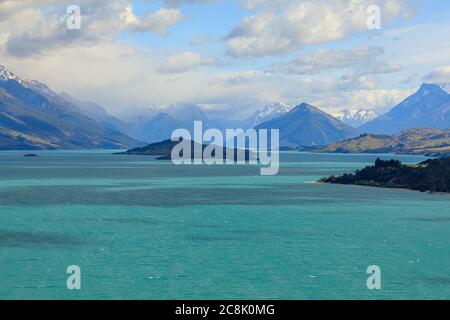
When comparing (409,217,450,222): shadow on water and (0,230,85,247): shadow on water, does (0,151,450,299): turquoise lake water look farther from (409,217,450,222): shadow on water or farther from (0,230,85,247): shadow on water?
(409,217,450,222): shadow on water

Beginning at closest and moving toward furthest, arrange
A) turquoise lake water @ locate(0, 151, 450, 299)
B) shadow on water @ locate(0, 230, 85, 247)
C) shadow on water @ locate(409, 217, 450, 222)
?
turquoise lake water @ locate(0, 151, 450, 299), shadow on water @ locate(0, 230, 85, 247), shadow on water @ locate(409, 217, 450, 222)

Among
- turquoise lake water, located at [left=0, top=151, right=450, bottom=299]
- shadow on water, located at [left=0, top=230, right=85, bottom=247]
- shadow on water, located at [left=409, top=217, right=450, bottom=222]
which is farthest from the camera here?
shadow on water, located at [left=409, top=217, right=450, bottom=222]

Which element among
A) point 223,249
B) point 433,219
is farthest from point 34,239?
point 433,219

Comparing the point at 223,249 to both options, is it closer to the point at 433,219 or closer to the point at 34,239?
the point at 34,239

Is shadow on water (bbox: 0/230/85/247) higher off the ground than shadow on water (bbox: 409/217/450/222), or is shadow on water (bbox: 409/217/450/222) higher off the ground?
shadow on water (bbox: 409/217/450/222)

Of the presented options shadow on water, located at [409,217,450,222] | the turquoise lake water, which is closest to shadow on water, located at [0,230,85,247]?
the turquoise lake water

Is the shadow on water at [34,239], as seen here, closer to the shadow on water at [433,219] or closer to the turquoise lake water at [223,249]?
the turquoise lake water at [223,249]

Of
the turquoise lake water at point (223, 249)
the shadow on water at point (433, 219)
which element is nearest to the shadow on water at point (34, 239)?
the turquoise lake water at point (223, 249)
